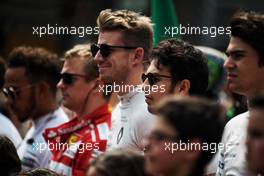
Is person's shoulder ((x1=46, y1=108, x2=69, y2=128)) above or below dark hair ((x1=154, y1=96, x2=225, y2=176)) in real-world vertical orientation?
below

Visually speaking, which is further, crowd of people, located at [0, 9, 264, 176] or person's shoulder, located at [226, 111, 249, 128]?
person's shoulder, located at [226, 111, 249, 128]

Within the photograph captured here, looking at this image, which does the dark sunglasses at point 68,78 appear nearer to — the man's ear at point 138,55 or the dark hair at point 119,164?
the man's ear at point 138,55

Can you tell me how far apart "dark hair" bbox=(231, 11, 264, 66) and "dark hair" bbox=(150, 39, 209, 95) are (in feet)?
0.97

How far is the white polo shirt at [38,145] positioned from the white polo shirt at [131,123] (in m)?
1.19

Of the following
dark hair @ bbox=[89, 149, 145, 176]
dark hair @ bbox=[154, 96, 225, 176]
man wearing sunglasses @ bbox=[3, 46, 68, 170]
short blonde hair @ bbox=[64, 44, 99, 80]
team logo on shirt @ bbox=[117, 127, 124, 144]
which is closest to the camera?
dark hair @ bbox=[154, 96, 225, 176]

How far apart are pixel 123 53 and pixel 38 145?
57.4 inches

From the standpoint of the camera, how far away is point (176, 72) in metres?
5.57

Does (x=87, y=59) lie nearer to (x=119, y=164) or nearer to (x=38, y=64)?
(x=38, y=64)

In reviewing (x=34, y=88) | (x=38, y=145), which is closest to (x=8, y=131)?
(x=38, y=145)

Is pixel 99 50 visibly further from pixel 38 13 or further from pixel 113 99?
pixel 38 13

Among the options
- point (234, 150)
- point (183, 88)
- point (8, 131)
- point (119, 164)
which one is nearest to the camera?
point (119, 164)

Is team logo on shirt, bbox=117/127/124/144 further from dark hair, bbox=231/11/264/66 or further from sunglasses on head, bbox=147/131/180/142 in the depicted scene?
sunglasses on head, bbox=147/131/180/142

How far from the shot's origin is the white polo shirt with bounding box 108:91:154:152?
5.80 meters

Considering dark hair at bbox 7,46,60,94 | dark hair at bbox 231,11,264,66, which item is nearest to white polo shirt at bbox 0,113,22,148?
dark hair at bbox 7,46,60,94
